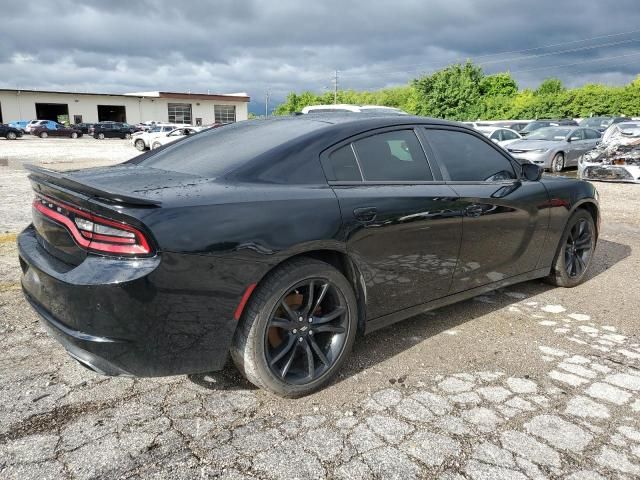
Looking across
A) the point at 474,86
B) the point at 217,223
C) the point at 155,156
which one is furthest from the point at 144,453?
the point at 474,86

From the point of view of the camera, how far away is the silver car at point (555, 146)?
1439 centimetres

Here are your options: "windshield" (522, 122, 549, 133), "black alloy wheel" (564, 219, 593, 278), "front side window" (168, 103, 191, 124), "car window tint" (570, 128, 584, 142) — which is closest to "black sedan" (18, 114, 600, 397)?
"black alloy wheel" (564, 219, 593, 278)

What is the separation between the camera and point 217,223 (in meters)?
2.30

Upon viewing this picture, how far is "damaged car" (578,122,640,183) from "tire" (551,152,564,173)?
1.75 metres

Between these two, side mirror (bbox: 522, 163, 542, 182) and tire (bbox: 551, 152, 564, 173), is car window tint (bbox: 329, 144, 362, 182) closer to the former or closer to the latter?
side mirror (bbox: 522, 163, 542, 182)

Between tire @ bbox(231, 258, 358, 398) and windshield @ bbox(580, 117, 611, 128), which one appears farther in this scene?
windshield @ bbox(580, 117, 611, 128)

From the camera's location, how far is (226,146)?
3129mm

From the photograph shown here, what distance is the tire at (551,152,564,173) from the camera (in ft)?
47.8

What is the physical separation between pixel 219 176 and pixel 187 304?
2.42 feet

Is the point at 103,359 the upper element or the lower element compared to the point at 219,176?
lower

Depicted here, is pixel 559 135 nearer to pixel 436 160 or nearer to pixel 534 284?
pixel 534 284

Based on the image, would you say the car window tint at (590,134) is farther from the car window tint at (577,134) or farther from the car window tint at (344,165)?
the car window tint at (344,165)

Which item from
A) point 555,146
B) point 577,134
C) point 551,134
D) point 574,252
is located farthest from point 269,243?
point 577,134

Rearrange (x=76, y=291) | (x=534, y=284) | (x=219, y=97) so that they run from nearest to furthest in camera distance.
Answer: (x=76, y=291) → (x=534, y=284) → (x=219, y=97)
